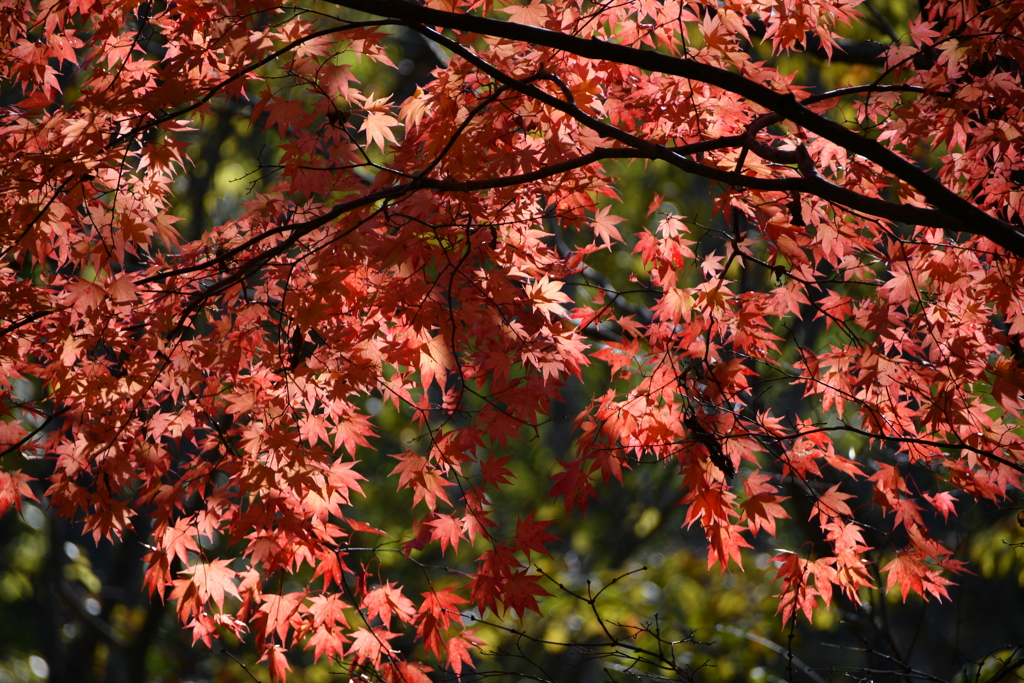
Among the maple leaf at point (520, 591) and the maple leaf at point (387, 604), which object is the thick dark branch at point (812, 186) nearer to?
the maple leaf at point (520, 591)

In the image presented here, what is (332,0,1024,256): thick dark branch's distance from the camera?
6.53 ft

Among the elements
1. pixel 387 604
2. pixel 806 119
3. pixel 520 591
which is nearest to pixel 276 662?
pixel 387 604

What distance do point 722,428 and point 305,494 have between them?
69.4 inches

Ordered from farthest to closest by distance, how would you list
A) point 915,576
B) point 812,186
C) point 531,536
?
point 915,576 < point 531,536 < point 812,186

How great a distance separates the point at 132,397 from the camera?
122 inches

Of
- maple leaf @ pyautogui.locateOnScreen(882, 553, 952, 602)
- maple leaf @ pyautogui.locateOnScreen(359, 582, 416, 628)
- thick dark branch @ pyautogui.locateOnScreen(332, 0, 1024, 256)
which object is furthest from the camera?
maple leaf @ pyautogui.locateOnScreen(359, 582, 416, 628)

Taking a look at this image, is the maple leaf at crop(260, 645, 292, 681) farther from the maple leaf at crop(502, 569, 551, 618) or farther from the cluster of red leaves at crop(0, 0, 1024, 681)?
the maple leaf at crop(502, 569, 551, 618)

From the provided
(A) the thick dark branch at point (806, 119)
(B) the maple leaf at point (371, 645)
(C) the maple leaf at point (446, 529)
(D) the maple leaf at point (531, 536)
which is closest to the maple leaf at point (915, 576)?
(D) the maple leaf at point (531, 536)

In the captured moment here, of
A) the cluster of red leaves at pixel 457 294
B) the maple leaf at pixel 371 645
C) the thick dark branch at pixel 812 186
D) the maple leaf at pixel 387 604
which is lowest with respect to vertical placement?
the maple leaf at pixel 371 645

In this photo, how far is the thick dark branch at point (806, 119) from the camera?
1.99 metres

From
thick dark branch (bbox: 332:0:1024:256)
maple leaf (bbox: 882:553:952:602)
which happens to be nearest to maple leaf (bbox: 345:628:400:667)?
maple leaf (bbox: 882:553:952:602)

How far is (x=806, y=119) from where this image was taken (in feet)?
6.52

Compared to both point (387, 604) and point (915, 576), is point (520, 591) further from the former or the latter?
point (915, 576)

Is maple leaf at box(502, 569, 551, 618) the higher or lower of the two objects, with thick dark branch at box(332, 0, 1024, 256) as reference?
lower
